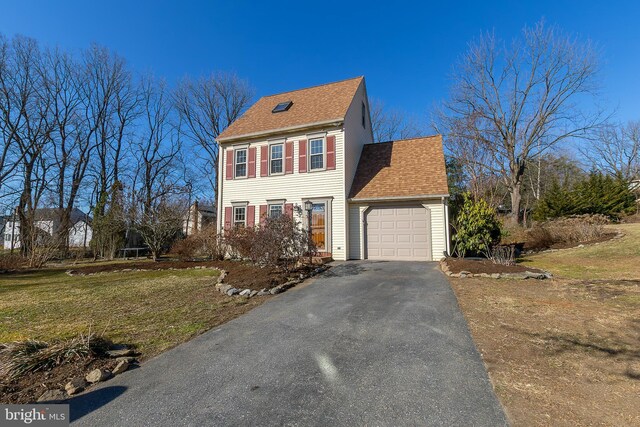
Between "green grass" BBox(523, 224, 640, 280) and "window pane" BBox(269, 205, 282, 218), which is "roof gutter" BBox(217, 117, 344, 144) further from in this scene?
"green grass" BBox(523, 224, 640, 280)

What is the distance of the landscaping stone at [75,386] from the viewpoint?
2.85 meters

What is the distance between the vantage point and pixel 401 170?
1285 centimetres

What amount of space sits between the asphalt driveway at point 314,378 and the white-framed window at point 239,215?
29.1ft

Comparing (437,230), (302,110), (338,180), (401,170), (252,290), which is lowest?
(252,290)

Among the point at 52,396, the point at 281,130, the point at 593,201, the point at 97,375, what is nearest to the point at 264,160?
the point at 281,130

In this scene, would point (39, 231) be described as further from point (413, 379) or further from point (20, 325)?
point (413, 379)

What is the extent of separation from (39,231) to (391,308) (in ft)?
58.9

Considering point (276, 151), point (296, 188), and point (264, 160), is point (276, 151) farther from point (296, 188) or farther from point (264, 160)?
point (296, 188)

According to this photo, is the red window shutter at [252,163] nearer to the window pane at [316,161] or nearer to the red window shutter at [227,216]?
the red window shutter at [227,216]

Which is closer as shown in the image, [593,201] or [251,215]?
[251,215]

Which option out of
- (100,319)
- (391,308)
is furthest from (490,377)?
(100,319)

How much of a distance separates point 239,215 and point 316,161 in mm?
4607

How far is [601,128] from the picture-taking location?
60.7ft

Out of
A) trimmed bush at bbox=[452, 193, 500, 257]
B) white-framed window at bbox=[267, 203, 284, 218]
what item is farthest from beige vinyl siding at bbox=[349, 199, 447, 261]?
white-framed window at bbox=[267, 203, 284, 218]
